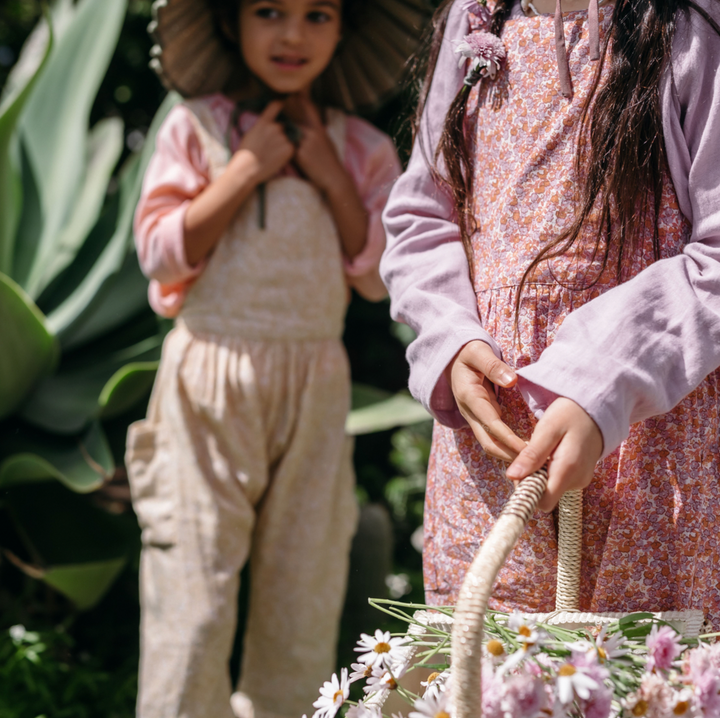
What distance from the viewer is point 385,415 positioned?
1.96 m

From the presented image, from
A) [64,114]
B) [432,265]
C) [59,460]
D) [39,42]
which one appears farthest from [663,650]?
[39,42]

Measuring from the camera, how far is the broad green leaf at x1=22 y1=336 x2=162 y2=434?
189 cm

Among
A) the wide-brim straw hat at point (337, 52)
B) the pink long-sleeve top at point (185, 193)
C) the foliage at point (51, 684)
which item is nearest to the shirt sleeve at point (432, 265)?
the pink long-sleeve top at point (185, 193)

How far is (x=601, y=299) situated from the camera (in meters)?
0.75

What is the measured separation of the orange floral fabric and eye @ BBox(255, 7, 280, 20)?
2.38ft

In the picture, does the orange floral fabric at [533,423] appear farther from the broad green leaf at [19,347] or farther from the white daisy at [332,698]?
the broad green leaf at [19,347]

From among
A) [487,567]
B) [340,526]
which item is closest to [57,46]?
[340,526]

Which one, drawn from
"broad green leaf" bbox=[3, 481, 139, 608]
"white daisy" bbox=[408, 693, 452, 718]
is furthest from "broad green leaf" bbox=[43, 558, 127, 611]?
"white daisy" bbox=[408, 693, 452, 718]

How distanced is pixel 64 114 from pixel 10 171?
0.31m

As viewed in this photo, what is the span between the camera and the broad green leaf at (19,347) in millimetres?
1702

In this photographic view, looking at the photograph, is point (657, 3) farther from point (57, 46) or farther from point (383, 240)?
point (57, 46)

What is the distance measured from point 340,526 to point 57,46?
4.87ft

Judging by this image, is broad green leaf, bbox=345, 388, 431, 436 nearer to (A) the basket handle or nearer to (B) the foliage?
(B) the foliage

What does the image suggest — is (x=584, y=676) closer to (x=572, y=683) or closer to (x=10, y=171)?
(x=572, y=683)
